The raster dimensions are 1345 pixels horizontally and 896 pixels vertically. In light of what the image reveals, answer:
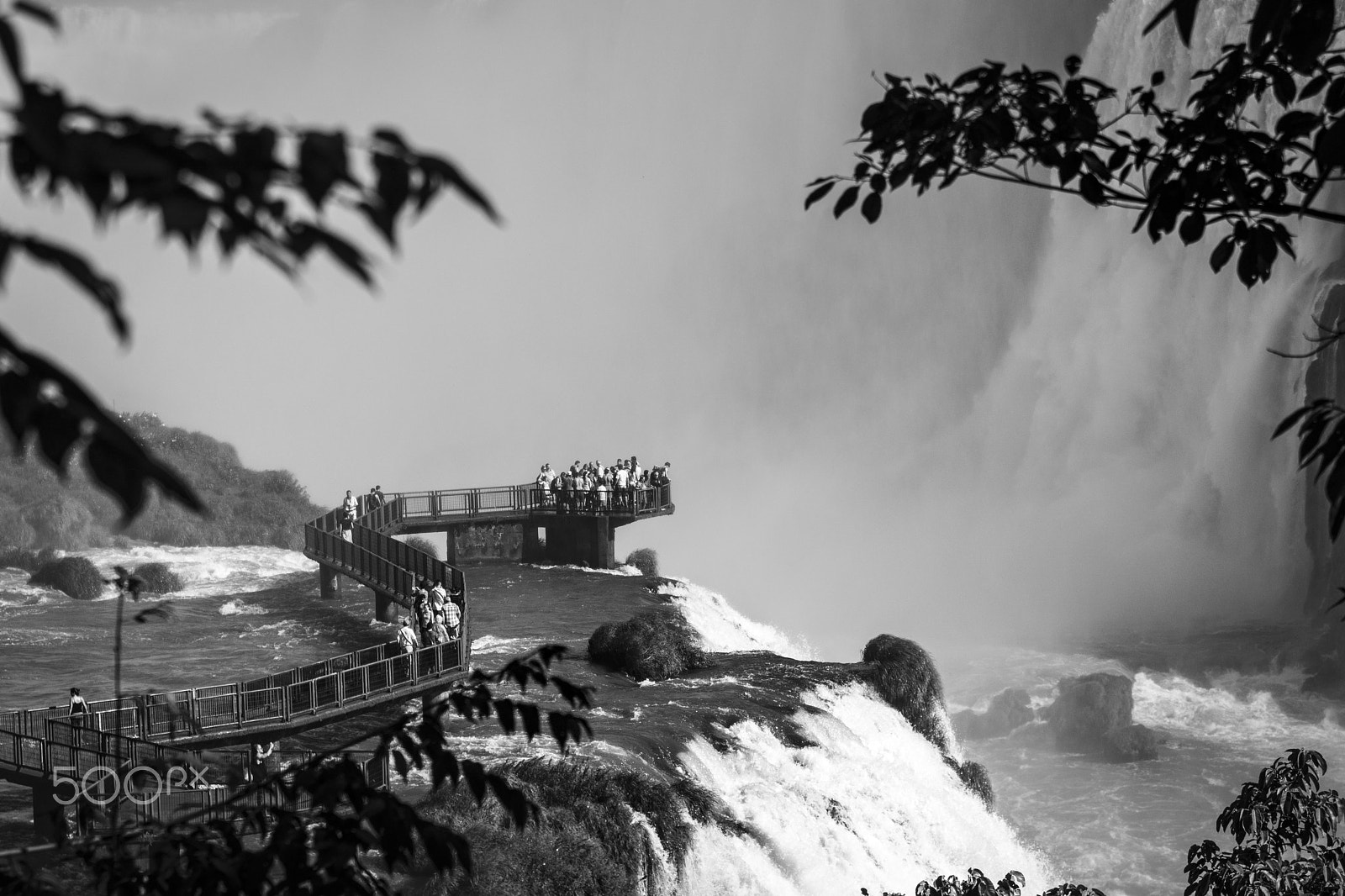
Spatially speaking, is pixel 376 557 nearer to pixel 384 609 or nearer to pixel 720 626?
pixel 384 609

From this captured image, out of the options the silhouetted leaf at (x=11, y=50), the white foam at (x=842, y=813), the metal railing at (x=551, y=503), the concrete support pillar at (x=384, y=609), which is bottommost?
the white foam at (x=842, y=813)

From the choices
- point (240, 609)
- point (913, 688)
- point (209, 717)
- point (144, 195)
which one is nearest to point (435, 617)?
point (209, 717)

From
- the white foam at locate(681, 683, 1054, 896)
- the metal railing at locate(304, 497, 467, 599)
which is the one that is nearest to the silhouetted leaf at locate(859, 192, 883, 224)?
the white foam at locate(681, 683, 1054, 896)

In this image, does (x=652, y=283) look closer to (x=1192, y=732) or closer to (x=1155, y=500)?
(x=1155, y=500)

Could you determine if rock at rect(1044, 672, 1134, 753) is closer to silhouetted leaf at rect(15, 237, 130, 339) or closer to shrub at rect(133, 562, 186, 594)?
shrub at rect(133, 562, 186, 594)

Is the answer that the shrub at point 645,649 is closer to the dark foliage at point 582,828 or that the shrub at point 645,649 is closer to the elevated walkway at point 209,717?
the elevated walkway at point 209,717

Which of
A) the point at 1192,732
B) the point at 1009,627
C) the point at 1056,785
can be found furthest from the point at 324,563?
the point at 1009,627
